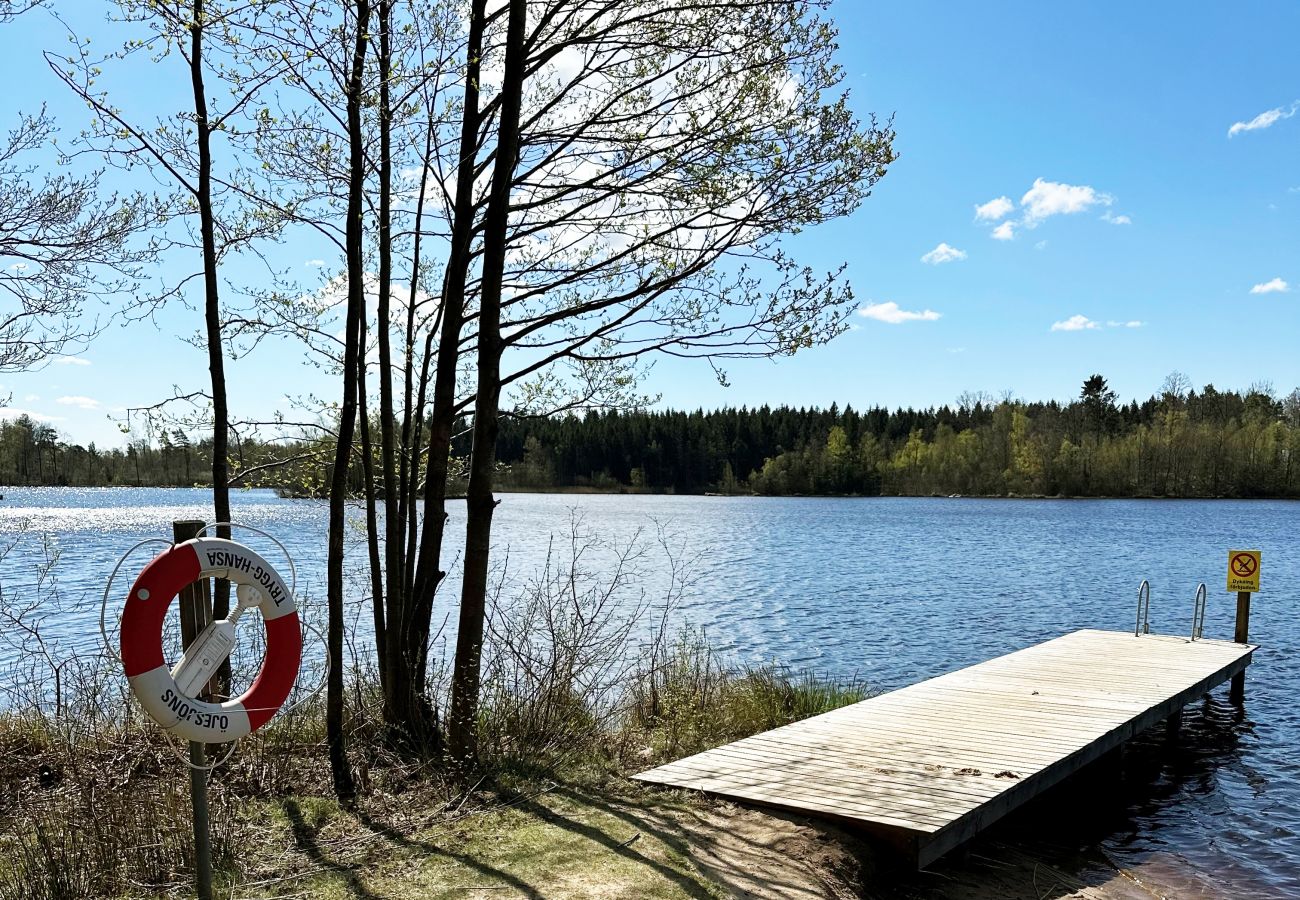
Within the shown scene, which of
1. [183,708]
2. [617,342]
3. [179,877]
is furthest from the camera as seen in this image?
[617,342]

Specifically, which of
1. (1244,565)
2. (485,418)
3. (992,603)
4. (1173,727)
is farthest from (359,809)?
(992,603)

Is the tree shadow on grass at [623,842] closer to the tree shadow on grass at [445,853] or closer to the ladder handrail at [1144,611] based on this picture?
the tree shadow on grass at [445,853]

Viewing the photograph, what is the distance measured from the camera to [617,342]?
7.37 meters

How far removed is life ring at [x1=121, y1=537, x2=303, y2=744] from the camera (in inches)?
133

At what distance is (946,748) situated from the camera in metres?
7.34

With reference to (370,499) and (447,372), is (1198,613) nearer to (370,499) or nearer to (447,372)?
(447,372)

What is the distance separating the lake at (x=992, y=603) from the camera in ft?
27.9

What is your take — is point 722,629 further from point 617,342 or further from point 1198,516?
point 1198,516

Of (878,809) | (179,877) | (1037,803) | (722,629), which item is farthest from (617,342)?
(722,629)

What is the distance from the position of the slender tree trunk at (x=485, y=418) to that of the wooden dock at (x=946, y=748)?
1.25m

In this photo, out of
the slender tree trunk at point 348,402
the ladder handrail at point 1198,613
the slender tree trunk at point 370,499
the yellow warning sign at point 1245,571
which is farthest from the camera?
the yellow warning sign at point 1245,571

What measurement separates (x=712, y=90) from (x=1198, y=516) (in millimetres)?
59955

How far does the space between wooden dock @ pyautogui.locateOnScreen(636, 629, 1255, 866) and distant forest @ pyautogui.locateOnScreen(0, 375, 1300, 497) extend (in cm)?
5489

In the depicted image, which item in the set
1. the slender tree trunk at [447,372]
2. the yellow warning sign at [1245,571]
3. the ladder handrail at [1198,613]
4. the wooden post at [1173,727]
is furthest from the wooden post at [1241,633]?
the slender tree trunk at [447,372]
